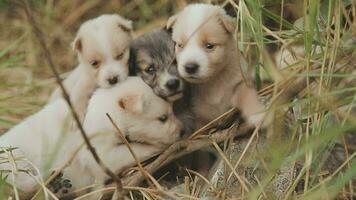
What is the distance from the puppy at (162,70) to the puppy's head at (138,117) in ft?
0.21

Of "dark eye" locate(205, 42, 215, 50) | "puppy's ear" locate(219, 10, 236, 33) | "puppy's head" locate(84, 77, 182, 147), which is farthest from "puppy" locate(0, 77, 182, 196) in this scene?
"puppy's ear" locate(219, 10, 236, 33)

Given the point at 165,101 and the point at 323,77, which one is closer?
the point at 323,77

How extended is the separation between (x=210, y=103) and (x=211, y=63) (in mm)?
308

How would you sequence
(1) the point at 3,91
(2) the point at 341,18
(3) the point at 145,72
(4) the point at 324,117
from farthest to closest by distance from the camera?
(1) the point at 3,91
(3) the point at 145,72
(2) the point at 341,18
(4) the point at 324,117

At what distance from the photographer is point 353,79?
12.0 ft

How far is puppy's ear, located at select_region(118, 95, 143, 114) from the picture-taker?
12.8 feet

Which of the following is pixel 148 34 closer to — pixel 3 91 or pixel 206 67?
pixel 206 67

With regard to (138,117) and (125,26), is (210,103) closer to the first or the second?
(138,117)

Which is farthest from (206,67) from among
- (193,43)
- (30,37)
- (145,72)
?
(30,37)

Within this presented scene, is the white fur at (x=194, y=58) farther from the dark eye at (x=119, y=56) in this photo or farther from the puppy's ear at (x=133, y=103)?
the dark eye at (x=119, y=56)

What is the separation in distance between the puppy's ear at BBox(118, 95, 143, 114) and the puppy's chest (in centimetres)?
36

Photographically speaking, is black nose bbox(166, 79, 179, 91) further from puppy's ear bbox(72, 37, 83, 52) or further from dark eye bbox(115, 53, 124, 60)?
puppy's ear bbox(72, 37, 83, 52)

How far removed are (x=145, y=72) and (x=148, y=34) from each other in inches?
9.8

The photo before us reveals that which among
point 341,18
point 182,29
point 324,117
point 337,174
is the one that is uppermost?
point 182,29
